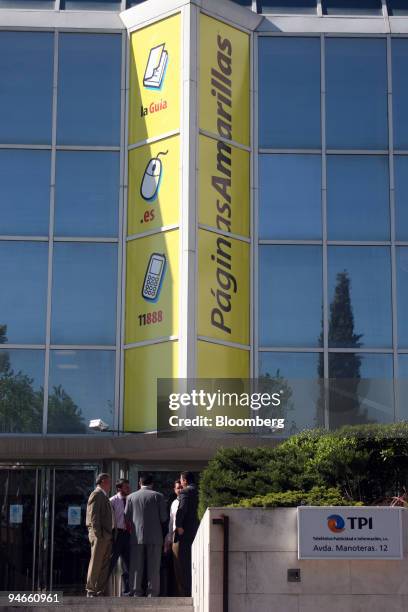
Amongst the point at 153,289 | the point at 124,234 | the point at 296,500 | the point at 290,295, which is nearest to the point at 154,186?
the point at 124,234

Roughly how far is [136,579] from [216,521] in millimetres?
3556

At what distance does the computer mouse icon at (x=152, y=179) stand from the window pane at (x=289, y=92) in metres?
2.14

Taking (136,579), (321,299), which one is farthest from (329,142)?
(136,579)

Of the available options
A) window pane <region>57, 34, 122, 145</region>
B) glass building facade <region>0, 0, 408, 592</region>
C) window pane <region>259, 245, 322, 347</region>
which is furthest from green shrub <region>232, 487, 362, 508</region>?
window pane <region>57, 34, 122, 145</region>

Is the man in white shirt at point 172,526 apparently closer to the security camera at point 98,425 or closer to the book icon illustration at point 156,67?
the security camera at point 98,425

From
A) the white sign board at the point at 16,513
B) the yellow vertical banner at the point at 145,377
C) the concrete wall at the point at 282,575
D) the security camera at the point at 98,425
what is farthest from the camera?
the white sign board at the point at 16,513

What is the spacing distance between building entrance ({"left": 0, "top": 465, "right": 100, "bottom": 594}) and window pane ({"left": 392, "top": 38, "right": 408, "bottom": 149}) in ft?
27.9

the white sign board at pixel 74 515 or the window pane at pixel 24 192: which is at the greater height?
the window pane at pixel 24 192

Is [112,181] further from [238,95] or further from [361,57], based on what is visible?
[361,57]

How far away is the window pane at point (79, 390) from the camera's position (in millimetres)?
23359

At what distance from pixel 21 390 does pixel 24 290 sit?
185 centimetres

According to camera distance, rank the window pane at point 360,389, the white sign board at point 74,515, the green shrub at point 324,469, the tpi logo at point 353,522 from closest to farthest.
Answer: the tpi logo at point 353,522 → the green shrub at point 324,469 → the window pane at point 360,389 → the white sign board at point 74,515

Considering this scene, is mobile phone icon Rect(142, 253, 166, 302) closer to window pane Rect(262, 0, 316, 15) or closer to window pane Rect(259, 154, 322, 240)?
window pane Rect(259, 154, 322, 240)

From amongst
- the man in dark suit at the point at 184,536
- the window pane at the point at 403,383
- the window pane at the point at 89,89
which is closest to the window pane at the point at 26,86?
the window pane at the point at 89,89
